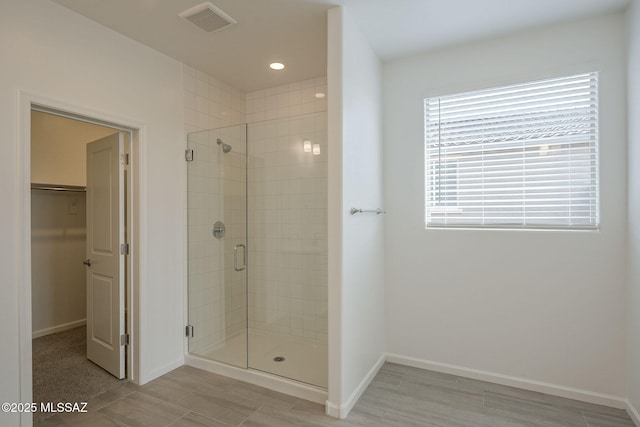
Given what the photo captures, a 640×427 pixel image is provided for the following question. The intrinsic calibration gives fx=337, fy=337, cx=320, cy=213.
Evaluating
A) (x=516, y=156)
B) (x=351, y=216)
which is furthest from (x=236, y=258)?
(x=516, y=156)

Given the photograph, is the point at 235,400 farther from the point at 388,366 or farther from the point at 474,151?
the point at 474,151

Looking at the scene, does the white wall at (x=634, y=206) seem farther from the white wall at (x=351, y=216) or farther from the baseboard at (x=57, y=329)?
the baseboard at (x=57, y=329)

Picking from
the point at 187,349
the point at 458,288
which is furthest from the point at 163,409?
the point at 458,288

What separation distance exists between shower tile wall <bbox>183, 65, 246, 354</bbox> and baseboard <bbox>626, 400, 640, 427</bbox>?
289 cm

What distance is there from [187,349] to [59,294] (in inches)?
83.6

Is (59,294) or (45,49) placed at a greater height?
(45,49)

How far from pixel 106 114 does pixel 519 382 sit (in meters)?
3.70

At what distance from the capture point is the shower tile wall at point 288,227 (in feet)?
8.97

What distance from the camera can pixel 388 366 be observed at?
118 inches

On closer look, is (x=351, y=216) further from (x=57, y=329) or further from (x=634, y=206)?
(x=57, y=329)

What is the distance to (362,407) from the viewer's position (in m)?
2.37

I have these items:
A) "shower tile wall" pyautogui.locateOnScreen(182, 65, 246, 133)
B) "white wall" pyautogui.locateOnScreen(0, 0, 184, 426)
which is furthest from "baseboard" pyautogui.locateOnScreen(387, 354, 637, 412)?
"shower tile wall" pyautogui.locateOnScreen(182, 65, 246, 133)

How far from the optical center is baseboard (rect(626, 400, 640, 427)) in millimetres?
2119

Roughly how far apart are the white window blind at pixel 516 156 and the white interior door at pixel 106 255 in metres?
2.62
